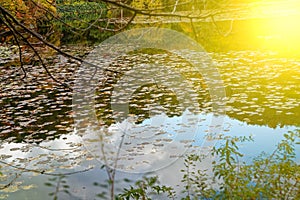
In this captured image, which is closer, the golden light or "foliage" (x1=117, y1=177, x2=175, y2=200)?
"foliage" (x1=117, y1=177, x2=175, y2=200)

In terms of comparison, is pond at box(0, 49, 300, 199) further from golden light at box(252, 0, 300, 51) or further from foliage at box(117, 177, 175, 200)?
golden light at box(252, 0, 300, 51)

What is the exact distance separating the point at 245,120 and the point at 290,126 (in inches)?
26.6

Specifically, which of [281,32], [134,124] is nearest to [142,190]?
[134,124]

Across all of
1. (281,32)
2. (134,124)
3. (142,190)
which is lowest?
(134,124)

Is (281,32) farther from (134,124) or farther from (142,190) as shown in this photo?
(142,190)

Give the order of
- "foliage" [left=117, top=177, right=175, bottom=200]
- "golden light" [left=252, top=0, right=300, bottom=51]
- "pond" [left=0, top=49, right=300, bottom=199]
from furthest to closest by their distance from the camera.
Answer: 1. "golden light" [left=252, top=0, right=300, bottom=51]
2. "pond" [left=0, top=49, right=300, bottom=199]
3. "foliage" [left=117, top=177, right=175, bottom=200]

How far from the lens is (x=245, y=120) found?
5910 mm

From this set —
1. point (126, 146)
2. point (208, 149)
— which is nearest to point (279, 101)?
point (208, 149)

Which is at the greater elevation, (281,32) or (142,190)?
(142,190)

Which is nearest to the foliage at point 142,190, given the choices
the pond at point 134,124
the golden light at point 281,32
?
the pond at point 134,124

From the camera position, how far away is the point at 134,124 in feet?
20.1

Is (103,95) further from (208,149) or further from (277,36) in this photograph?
(277,36)

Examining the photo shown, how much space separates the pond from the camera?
438 cm

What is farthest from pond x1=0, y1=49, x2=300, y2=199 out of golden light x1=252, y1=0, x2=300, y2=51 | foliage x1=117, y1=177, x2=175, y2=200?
→ golden light x1=252, y1=0, x2=300, y2=51
